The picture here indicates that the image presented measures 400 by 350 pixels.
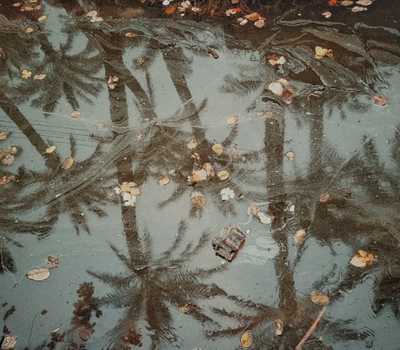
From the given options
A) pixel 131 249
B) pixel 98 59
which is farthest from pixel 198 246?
pixel 98 59

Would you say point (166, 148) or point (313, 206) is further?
point (166, 148)

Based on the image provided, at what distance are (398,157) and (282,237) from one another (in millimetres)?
1378

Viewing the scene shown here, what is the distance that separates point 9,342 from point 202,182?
2.00 metres

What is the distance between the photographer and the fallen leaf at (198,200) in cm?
329

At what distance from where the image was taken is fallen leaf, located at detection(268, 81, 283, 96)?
3.99 m

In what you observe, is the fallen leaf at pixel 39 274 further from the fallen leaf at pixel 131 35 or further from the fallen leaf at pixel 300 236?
the fallen leaf at pixel 131 35

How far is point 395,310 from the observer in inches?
104

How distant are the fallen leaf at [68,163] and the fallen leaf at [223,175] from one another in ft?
4.85

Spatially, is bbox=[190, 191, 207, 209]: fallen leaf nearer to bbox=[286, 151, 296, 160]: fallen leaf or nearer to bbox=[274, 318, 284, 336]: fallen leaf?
bbox=[286, 151, 296, 160]: fallen leaf

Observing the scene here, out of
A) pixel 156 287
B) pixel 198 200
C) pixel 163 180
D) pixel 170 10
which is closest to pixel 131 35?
pixel 170 10

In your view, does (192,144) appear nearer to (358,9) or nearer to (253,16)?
(253,16)

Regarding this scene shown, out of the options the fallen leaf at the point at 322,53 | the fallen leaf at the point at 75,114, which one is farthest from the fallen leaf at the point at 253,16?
the fallen leaf at the point at 75,114

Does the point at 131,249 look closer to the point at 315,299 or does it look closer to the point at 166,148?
the point at 166,148

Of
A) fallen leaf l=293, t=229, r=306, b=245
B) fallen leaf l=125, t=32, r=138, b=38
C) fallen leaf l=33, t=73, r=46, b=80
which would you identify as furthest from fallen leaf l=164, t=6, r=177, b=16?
fallen leaf l=293, t=229, r=306, b=245
